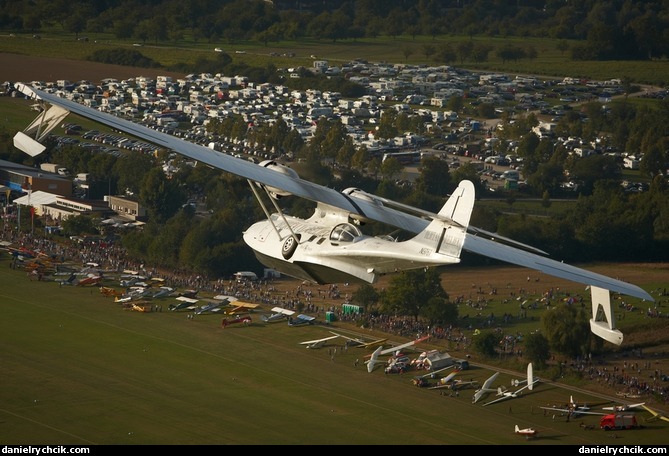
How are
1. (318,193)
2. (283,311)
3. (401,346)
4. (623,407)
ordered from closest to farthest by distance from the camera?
(318,193) → (623,407) → (401,346) → (283,311)

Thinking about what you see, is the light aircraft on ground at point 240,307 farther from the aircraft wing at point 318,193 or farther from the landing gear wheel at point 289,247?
the landing gear wheel at point 289,247

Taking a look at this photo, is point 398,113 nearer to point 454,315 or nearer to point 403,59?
point 403,59

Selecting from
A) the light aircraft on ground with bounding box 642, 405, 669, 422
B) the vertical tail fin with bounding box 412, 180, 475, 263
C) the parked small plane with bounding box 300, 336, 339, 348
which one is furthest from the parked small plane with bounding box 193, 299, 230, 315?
the vertical tail fin with bounding box 412, 180, 475, 263

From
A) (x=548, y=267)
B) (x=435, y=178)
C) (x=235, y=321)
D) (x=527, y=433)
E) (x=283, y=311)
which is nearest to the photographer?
(x=548, y=267)

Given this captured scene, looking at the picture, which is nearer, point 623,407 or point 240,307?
point 623,407

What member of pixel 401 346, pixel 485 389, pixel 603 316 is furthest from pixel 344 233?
pixel 401 346

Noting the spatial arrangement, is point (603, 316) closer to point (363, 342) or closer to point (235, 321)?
point (363, 342)

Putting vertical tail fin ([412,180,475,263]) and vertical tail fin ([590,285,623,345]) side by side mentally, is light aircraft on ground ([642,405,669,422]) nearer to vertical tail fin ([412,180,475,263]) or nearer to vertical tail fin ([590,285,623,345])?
vertical tail fin ([590,285,623,345])
